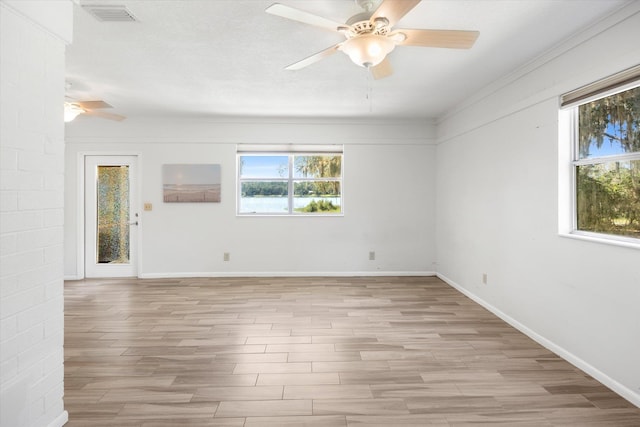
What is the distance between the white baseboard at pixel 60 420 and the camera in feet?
6.39

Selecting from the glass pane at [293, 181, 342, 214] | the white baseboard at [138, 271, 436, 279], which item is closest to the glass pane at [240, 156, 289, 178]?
the glass pane at [293, 181, 342, 214]

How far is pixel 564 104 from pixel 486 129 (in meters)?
1.32

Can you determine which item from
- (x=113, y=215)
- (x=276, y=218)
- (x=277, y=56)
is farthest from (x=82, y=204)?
(x=277, y=56)

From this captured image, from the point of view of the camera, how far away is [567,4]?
2.37 meters

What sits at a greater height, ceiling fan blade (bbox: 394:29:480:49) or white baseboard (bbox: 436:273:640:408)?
ceiling fan blade (bbox: 394:29:480:49)

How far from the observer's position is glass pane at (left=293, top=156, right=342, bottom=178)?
19.7 ft

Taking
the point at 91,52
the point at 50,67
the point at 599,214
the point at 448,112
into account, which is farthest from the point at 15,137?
the point at 448,112

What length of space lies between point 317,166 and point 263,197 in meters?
1.00

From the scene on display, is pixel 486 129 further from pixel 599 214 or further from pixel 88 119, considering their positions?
pixel 88 119

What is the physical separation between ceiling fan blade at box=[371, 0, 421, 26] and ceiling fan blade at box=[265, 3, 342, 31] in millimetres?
260

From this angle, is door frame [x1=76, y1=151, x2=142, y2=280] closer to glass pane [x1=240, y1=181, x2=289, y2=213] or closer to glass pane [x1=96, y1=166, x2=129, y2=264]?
glass pane [x1=96, y1=166, x2=129, y2=264]

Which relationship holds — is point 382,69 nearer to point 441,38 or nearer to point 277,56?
point 441,38

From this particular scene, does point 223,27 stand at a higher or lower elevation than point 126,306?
higher

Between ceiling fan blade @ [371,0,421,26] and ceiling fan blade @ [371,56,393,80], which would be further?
ceiling fan blade @ [371,56,393,80]
